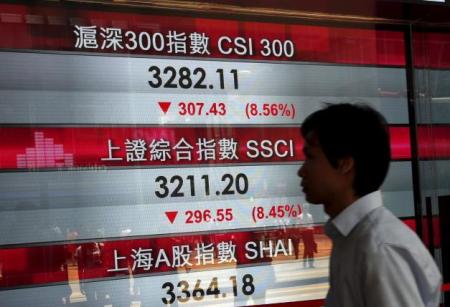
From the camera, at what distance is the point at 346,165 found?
1827 millimetres

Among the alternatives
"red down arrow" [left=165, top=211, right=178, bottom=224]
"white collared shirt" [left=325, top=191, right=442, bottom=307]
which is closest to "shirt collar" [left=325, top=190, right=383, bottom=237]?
"white collared shirt" [left=325, top=191, right=442, bottom=307]

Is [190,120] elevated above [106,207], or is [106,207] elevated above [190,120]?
[190,120]

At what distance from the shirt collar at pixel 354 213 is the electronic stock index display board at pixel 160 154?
1.78 meters

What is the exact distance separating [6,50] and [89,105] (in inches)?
20.4

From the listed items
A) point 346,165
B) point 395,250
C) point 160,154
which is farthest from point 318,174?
point 160,154

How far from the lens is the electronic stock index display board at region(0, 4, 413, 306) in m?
3.17

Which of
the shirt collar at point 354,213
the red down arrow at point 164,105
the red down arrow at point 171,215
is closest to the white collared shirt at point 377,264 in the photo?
the shirt collar at point 354,213

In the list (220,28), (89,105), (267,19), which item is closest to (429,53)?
(267,19)

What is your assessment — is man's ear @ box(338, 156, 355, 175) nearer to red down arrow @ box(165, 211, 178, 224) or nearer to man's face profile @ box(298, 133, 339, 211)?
man's face profile @ box(298, 133, 339, 211)

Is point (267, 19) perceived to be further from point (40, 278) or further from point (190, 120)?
point (40, 278)

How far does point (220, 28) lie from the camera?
366 cm

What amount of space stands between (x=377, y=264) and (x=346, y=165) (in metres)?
0.35

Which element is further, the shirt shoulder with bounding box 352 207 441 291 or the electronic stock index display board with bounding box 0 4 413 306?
the electronic stock index display board with bounding box 0 4 413 306

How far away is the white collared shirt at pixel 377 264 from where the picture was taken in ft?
5.21
